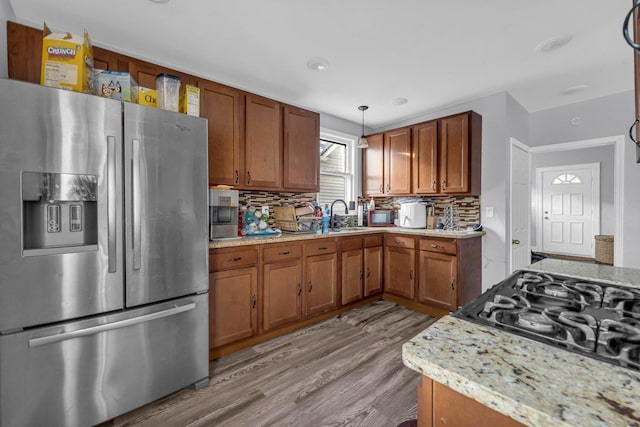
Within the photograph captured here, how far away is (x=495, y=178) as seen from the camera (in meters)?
3.28

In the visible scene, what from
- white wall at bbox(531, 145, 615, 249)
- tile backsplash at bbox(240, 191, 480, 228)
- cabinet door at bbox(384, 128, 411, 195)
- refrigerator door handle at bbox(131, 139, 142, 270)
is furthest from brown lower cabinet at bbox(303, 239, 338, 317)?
white wall at bbox(531, 145, 615, 249)

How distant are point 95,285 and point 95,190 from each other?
513 mm

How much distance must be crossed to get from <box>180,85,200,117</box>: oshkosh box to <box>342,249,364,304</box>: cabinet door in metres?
2.01

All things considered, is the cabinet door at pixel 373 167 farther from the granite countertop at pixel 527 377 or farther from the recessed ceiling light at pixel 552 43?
the granite countertop at pixel 527 377

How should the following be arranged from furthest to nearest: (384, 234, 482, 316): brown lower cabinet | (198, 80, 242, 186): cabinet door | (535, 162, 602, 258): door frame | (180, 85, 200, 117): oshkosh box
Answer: (535, 162, 602, 258): door frame → (384, 234, 482, 316): brown lower cabinet → (198, 80, 242, 186): cabinet door → (180, 85, 200, 117): oshkosh box

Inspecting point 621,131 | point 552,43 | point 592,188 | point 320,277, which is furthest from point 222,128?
point 592,188

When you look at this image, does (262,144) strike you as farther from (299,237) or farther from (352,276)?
(352,276)

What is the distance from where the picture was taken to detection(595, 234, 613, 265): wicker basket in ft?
17.0

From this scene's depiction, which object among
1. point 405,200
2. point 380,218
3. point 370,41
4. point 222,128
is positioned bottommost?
point 380,218

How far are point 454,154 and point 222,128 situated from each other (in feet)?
8.30

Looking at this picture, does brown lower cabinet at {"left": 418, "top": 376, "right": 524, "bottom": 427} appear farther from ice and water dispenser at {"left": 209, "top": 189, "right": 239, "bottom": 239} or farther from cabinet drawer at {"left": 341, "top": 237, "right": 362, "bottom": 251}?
cabinet drawer at {"left": 341, "top": 237, "right": 362, "bottom": 251}

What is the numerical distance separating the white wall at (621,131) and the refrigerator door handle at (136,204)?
4.69 meters

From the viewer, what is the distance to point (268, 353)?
7.83 ft

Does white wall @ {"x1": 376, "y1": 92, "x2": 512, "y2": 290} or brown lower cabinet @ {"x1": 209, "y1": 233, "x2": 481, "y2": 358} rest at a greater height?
white wall @ {"x1": 376, "y1": 92, "x2": 512, "y2": 290}
